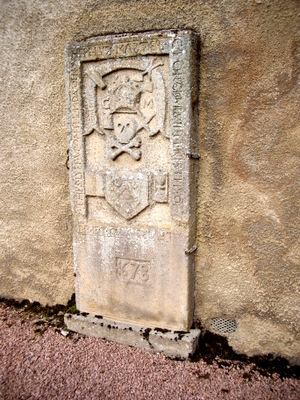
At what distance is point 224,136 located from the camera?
2.11 meters

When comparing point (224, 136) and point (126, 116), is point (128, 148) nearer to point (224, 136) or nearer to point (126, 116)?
point (126, 116)

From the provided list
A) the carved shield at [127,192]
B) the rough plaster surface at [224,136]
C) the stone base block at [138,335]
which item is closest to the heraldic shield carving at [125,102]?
the carved shield at [127,192]

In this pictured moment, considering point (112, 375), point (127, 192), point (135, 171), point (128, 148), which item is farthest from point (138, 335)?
point (128, 148)

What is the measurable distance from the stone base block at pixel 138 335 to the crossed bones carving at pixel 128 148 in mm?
1164

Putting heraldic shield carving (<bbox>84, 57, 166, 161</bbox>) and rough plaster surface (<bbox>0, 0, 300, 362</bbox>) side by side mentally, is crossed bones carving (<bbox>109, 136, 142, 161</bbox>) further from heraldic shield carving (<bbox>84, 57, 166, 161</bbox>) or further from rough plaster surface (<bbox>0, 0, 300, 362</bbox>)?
rough plaster surface (<bbox>0, 0, 300, 362</bbox>)

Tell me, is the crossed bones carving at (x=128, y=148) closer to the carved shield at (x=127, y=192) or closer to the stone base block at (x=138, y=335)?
the carved shield at (x=127, y=192)

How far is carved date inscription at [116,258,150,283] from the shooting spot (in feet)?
7.56

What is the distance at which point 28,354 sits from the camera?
91.5 inches

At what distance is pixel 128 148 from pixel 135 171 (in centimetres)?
16

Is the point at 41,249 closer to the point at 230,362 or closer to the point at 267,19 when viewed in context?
the point at 230,362

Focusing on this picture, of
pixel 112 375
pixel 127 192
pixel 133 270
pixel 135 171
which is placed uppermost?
pixel 135 171

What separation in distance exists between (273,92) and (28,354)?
7.57 feet

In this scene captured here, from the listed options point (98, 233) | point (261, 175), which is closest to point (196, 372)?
point (98, 233)

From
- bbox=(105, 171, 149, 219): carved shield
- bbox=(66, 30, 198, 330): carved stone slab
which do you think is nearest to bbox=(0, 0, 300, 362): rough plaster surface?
bbox=(66, 30, 198, 330): carved stone slab
